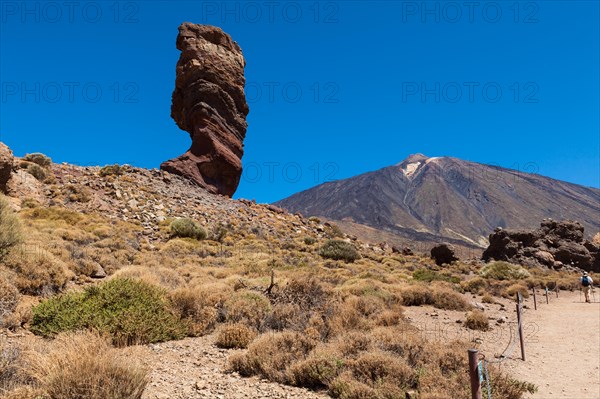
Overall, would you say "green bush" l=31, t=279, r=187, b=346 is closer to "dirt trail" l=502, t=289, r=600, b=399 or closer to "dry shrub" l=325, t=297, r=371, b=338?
"dry shrub" l=325, t=297, r=371, b=338

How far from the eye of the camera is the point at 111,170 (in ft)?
102

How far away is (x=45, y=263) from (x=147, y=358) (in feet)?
20.1

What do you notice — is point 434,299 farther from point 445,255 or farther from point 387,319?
point 445,255

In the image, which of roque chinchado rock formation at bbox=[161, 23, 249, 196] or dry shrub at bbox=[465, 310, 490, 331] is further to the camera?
roque chinchado rock formation at bbox=[161, 23, 249, 196]

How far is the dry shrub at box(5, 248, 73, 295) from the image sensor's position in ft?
30.3

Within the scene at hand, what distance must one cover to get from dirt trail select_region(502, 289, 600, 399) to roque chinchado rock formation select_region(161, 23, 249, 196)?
88.1 ft

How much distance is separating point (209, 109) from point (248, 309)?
29039 mm

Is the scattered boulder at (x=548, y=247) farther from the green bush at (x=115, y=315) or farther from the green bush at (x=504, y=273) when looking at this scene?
the green bush at (x=115, y=315)

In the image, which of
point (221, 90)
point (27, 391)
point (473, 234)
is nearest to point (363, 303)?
point (27, 391)

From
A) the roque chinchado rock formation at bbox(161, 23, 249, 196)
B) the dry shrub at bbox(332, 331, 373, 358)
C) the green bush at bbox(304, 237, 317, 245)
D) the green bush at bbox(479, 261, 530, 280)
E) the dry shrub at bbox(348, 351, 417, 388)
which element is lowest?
the dry shrub at bbox(348, 351, 417, 388)

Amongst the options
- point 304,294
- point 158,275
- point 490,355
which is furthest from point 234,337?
point 490,355

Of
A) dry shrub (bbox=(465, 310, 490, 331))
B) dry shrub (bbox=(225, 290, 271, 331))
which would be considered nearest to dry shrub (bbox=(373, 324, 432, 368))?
dry shrub (bbox=(225, 290, 271, 331))

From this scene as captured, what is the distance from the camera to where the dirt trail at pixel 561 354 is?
6.79 m

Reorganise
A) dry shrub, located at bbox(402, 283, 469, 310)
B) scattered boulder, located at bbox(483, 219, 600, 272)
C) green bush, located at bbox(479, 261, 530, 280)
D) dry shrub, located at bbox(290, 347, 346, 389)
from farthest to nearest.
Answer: scattered boulder, located at bbox(483, 219, 600, 272) → green bush, located at bbox(479, 261, 530, 280) → dry shrub, located at bbox(402, 283, 469, 310) → dry shrub, located at bbox(290, 347, 346, 389)
